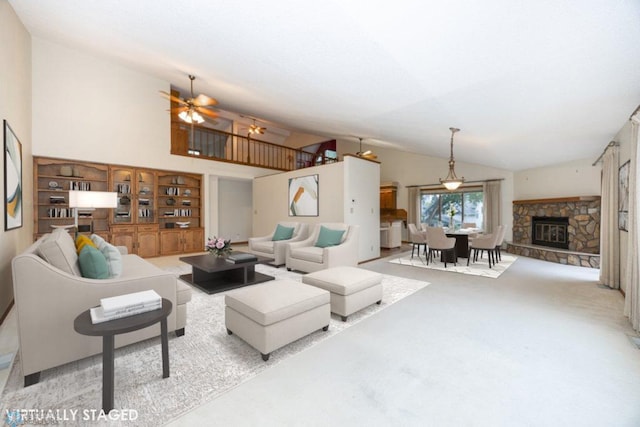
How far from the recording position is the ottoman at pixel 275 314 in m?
2.07

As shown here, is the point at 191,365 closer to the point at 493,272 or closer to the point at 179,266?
the point at 179,266

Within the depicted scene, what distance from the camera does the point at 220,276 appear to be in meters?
4.34

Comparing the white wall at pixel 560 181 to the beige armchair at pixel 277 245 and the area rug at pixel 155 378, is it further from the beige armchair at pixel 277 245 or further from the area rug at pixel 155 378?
the area rug at pixel 155 378

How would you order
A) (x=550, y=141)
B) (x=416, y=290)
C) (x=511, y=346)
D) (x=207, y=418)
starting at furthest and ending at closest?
(x=550, y=141)
(x=416, y=290)
(x=511, y=346)
(x=207, y=418)

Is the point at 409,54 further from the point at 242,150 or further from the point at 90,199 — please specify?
the point at 242,150

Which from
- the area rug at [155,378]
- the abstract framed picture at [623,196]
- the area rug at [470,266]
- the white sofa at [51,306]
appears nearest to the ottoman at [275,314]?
the area rug at [155,378]

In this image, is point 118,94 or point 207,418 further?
point 118,94

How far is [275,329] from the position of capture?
6.88 ft

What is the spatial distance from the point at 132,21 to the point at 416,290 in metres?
5.22

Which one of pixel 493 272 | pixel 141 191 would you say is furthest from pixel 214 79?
pixel 493 272

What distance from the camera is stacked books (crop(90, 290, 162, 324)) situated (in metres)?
1.60

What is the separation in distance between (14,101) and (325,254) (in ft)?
15.6

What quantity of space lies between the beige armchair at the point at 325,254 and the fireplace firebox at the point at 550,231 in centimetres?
550

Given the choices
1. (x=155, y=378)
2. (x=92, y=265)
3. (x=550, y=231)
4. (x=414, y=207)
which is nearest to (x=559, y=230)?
(x=550, y=231)
